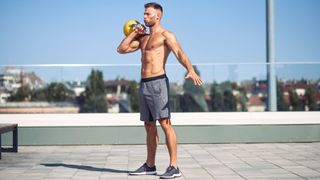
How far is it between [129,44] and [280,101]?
4.76 metres

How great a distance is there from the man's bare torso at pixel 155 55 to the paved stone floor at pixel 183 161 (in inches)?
48.8

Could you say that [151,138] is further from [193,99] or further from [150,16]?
[193,99]

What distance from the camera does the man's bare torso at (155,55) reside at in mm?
5961

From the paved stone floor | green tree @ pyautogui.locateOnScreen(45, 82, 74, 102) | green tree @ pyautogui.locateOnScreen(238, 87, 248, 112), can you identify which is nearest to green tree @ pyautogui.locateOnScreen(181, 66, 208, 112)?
green tree @ pyautogui.locateOnScreen(238, 87, 248, 112)

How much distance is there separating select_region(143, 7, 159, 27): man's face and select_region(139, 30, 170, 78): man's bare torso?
0.14 m

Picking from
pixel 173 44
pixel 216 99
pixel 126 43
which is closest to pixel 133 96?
pixel 216 99

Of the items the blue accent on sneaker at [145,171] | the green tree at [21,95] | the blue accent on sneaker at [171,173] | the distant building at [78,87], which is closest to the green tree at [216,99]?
the distant building at [78,87]

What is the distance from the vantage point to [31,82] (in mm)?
9844

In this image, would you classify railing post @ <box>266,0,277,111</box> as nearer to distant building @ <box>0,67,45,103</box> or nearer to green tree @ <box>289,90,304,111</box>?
green tree @ <box>289,90,304,111</box>

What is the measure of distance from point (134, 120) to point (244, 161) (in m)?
2.80

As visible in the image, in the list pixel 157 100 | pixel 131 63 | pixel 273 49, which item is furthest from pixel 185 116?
pixel 157 100

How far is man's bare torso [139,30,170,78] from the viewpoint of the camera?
5.96 meters

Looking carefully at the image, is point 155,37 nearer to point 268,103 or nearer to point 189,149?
point 189,149

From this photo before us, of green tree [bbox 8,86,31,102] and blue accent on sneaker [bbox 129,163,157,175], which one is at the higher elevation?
green tree [bbox 8,86,31,102]
